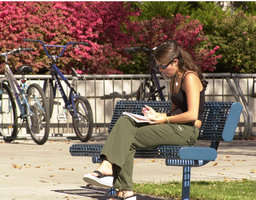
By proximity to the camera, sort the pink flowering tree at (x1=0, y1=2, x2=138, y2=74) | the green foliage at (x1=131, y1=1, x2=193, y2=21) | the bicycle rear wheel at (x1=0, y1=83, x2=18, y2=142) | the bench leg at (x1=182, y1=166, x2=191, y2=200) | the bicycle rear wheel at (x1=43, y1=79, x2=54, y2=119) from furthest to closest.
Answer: the green foliage at (x1=131, y1=1, x2=193, y2=21), the pink flowering tree at (x1=0, y1=2, x2=138, y2=74), the bicycle rear wheel at (x1=43, y1=79, x2=54, y2=119), the bicycle rear wheel at (x1=0, y1=83, x2=18, y2=142), the bench leg at (x1=182, y1=166, x2=191, y2=200)

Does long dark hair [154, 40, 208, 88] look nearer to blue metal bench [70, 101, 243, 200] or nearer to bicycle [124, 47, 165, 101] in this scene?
blue metal bench [70, 101, 243, 200]

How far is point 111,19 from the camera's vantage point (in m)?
16.5

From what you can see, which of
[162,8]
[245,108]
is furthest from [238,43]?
[245,108]

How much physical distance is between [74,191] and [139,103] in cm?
111

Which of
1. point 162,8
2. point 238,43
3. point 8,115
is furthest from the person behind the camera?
point 162,8

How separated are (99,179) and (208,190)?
4.61ft

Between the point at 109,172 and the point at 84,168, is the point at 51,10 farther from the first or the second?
the point at 109,172

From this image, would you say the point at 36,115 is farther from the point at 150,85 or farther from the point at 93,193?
the point at 93,193

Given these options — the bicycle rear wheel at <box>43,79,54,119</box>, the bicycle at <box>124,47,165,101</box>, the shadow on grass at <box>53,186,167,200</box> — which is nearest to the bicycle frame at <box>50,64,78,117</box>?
the bicycle rear wheel at <box>43,79,54,119</box>

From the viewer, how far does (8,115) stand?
38.4ft

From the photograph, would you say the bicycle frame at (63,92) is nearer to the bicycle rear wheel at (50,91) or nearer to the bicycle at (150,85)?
the bicycle rear wheel at (50,91)

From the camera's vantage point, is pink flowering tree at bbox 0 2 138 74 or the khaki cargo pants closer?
the khaki cargo pants

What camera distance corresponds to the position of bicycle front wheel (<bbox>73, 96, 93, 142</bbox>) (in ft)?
34.1

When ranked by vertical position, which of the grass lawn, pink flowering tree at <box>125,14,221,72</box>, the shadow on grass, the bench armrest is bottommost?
the shadow on grass
